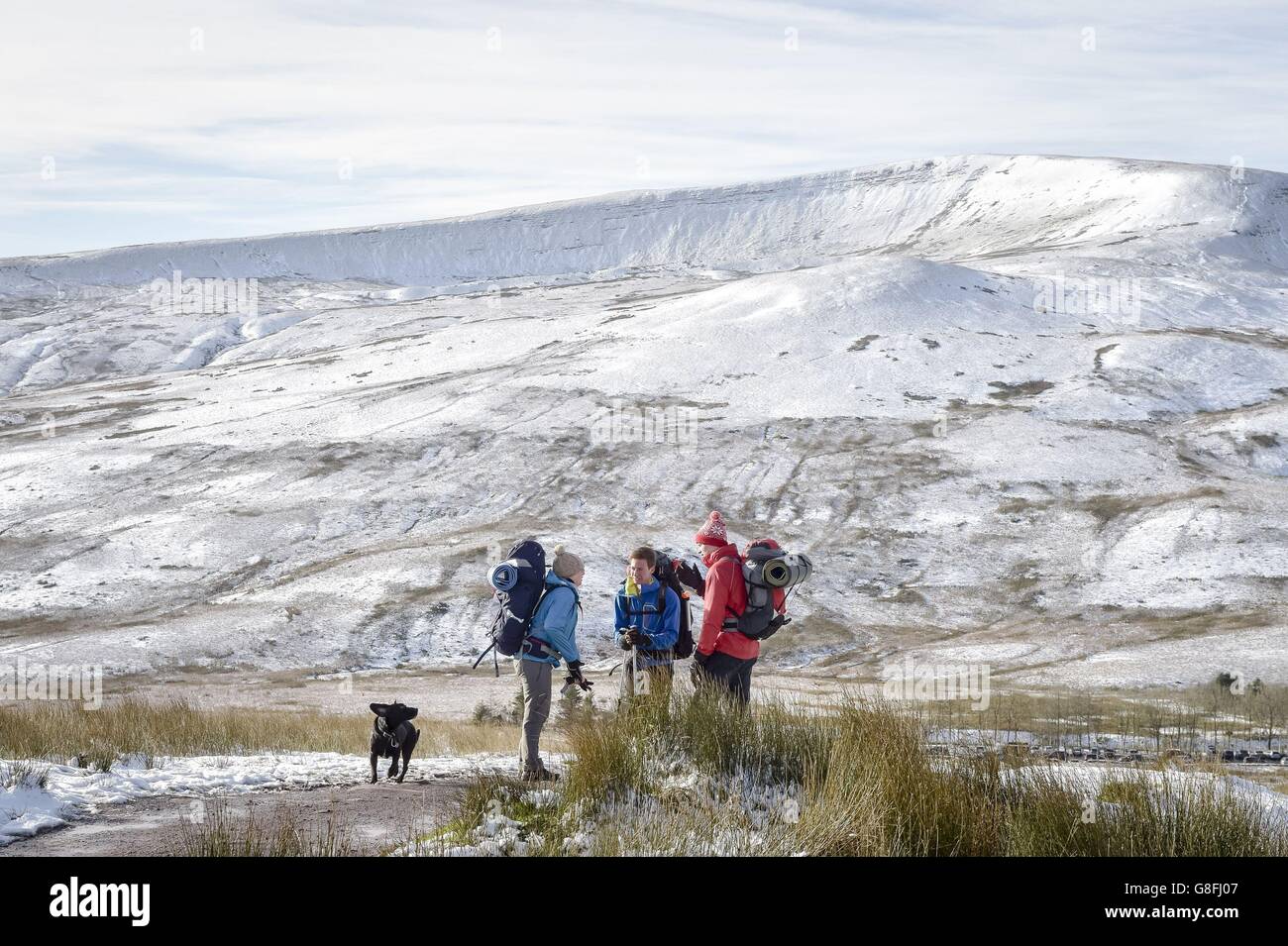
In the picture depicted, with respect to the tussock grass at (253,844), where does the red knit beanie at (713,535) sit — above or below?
above

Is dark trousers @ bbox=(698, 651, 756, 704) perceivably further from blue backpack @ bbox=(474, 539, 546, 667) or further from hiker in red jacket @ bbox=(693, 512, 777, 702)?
blue backpack @ bbox=(474, 539, 546, 667)

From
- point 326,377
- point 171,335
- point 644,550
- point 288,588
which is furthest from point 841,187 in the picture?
point 644,550

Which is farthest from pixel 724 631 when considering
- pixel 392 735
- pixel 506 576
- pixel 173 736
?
pixel 173 736

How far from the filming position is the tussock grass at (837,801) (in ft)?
17.9

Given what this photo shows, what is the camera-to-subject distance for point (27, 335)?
83938 millimetres

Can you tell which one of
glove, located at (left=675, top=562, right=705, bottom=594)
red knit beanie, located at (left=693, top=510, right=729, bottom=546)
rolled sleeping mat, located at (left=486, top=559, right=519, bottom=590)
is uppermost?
red knit beanie, located at (left=693, top=510, right=729, bottom=546)

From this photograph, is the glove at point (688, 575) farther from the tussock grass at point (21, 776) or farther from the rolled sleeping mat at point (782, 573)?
the tussock grass at point (21, 776)

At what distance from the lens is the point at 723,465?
38.9m

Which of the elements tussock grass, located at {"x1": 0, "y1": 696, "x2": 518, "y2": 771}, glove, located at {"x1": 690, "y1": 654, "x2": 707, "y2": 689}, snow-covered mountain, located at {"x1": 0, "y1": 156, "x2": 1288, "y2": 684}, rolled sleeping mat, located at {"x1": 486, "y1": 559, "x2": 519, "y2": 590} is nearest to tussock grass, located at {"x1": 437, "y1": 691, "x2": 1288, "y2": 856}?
glove, located at {"x1": 690, "y1": 654, "x2": 707, "y2": 689}

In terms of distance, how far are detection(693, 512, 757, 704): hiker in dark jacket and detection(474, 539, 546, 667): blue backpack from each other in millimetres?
1372

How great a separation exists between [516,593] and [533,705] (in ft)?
3.27

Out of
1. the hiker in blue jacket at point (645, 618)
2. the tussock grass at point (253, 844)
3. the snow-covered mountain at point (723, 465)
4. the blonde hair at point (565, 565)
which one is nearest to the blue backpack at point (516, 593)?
the blonde hair at point (565, 565)

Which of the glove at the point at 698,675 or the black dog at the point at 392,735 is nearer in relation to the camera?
the glove at the point at 698,675

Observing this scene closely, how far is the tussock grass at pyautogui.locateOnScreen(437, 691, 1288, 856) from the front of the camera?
5.45 meters
